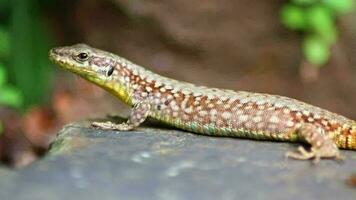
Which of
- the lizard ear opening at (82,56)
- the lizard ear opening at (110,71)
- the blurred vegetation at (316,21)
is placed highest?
the blurred vegetation at (316,21)

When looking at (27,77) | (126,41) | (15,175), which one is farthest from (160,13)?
(15,175)

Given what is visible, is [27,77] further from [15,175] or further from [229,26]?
[15,175]

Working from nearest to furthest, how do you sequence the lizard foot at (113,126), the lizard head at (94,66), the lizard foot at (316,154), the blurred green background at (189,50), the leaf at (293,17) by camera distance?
the lizard foot at (316,154) < the lizard foot at (113,126) < the lizard head at (94,66) < the leaf at (293,17) < the blurred green background at (189,50)

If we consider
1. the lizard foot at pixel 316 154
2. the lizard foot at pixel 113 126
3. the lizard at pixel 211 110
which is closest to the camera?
the lizard foot at pixel 316 154

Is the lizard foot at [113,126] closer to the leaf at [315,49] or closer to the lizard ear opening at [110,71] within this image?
the lizard ear opening at [110,71]

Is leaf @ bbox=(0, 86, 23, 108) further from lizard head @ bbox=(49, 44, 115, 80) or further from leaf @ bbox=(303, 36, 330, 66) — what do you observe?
leaf @ bbox=(303, 36, 330, 66)

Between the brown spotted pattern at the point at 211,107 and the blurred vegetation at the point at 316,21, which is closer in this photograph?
the brown spotted pattern at the point at 211,107

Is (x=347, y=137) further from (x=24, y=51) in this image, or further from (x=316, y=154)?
(x=24, y=51)

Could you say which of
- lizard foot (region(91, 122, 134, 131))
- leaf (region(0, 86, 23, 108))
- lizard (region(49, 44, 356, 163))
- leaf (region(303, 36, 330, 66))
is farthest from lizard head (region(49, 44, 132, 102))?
leaf (region(303, 36, 330, 66))

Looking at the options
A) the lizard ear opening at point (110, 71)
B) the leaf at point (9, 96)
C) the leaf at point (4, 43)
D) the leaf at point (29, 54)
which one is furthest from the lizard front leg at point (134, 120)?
the leaf at point (4, 43)
